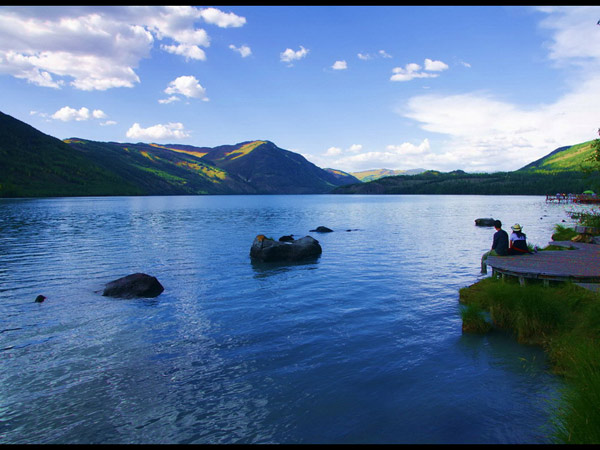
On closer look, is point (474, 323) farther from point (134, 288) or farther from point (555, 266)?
point (134, 288)

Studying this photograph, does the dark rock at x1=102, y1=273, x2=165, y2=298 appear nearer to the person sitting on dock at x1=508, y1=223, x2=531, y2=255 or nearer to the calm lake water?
the calm lake water

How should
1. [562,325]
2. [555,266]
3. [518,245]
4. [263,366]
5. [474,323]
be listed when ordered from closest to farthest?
[263,366]
[562,325]
[474,323]
[555,266]
[518,245]

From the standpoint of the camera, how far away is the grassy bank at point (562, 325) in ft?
22.5

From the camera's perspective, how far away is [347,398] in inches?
372

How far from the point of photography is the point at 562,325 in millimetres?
11688

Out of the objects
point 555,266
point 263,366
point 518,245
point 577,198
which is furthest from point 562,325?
point 577,198

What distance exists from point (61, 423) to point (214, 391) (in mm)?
3576

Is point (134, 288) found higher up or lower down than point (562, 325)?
lower down

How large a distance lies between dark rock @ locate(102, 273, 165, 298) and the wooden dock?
1808cm

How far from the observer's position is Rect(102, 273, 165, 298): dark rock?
1952 centimetres

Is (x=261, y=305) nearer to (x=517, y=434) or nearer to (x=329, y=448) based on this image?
(x=329, y=448)

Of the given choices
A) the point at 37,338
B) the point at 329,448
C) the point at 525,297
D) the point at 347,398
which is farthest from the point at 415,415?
the point at 37,338

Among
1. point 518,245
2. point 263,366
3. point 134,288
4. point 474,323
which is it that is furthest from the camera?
point 518,245

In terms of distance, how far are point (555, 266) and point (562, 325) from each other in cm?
631
